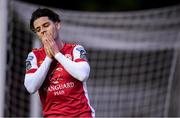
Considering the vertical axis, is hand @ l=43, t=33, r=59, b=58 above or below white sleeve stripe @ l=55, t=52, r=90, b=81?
above

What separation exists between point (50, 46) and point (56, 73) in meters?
0.21

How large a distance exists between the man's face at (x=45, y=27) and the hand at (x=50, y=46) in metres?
0.02

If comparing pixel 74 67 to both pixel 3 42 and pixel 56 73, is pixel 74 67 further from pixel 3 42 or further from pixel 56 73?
pixel 3 42

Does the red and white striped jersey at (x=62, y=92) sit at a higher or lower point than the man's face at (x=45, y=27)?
lower

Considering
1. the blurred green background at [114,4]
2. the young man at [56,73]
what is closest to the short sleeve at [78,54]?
the young man at [56,73]

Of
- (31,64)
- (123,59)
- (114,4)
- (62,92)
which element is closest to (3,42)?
(31,64)

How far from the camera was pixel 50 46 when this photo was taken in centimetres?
458

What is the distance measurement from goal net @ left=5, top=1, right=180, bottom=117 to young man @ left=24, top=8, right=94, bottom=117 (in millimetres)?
4447

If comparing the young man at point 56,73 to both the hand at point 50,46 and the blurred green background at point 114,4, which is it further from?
the blurred green background at point 114,4

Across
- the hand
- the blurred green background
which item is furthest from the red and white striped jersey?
the blurred green background

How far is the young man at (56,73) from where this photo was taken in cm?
458

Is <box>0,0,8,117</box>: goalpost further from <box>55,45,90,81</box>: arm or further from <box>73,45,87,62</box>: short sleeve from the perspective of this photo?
<box>55,45,90,81</box>: arm

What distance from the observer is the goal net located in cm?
947

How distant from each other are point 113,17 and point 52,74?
5253 mm
